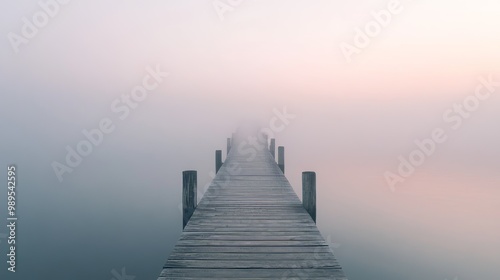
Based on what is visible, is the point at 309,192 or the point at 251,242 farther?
the point at 309,192

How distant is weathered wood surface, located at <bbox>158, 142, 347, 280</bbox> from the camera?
368 centimetres

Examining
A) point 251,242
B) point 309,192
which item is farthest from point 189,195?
point 309,192

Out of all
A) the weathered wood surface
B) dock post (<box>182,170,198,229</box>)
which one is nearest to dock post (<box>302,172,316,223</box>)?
the weathered wood surface

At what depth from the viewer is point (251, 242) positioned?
4.57 m

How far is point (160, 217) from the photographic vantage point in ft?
54.5

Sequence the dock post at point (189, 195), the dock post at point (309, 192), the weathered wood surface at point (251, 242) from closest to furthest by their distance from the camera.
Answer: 1. the weathered wood surface at point (251, 242)
2. the dock post at point (189, 195)
3. the dock post at point (309, 192)

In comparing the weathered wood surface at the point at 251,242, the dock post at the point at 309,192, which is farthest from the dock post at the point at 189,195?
the dock post at the point at 309,192

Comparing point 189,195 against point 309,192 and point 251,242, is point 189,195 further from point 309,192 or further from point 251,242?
point 309,192

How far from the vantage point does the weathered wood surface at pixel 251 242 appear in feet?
12.1

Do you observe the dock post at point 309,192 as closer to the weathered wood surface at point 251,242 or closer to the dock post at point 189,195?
the weathered wood surface at point 251,242

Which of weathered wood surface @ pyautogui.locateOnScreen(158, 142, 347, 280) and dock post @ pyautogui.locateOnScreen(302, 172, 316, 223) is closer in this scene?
weathered wood surface @ pyautogui.locateOnScreen(158, 142, 347, 280)

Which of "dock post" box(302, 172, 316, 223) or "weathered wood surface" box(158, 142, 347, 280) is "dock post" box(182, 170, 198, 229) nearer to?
"weathered wood surface" box(158, 142, 347, 280)

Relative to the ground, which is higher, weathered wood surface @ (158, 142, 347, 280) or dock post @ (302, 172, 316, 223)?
dock post @ (302, 172, 316, 223)

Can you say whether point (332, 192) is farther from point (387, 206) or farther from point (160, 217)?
point (160, 217)
